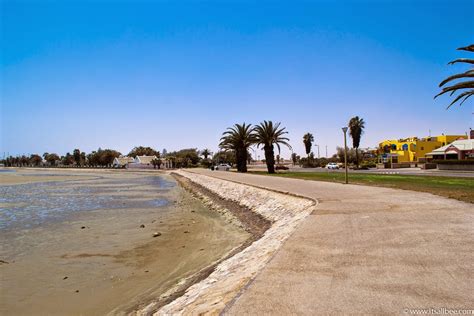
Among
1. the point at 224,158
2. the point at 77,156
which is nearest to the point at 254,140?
the point at 224,158

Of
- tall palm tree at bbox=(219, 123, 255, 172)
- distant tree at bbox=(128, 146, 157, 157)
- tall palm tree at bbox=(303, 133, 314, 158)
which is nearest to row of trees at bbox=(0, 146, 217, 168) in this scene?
distant tree at bbox=(128, 146, 157, 157)

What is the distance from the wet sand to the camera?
6820mm

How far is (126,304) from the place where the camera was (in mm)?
6449

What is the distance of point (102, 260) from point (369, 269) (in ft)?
24.4

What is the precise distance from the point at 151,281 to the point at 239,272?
8.40ft

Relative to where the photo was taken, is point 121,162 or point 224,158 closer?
point 224,158

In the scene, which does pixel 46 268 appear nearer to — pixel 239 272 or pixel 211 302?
→ pixel 239 272

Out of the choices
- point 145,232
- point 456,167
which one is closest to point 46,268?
point 145,232

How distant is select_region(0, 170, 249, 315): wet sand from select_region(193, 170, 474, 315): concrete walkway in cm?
299

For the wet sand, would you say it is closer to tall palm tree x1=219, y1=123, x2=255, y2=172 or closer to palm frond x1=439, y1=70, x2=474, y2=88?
palm frond x1=439, y1=70, x2=474, y2=88

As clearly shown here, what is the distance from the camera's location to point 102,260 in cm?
964

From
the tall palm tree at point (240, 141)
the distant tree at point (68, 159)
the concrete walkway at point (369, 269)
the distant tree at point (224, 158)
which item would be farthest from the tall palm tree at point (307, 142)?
the distant tree at point (68, 159)

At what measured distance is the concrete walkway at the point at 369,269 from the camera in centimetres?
382

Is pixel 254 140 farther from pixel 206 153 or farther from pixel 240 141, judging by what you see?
pixel 206 153
